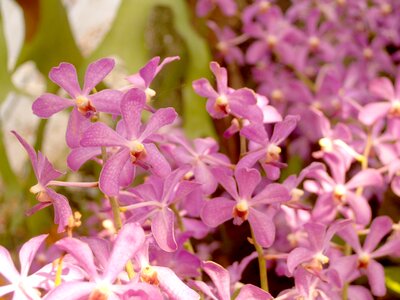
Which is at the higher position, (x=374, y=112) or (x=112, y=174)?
(x=112, y=174)

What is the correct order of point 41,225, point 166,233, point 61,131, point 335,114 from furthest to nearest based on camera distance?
point 61,131
point 41,225
point 335,114
point 166,233

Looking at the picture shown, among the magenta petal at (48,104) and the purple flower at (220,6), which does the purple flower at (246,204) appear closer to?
the magenta petal at (48,104)

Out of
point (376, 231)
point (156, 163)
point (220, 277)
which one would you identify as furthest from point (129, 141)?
point (376, 231)

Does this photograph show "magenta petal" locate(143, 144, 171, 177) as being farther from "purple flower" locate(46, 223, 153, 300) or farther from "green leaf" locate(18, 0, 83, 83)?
"green leaf" locate(18, 0, 83, 83)

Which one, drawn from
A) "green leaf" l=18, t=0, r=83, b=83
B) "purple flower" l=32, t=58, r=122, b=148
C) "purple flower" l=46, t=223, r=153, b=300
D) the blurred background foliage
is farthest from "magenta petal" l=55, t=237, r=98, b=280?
"green leaf" l=18, t=0, r=83, b=83

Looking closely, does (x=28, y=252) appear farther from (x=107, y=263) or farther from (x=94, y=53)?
(x=94, y=53)

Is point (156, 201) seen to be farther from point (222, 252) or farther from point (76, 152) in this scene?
point (222, 252)

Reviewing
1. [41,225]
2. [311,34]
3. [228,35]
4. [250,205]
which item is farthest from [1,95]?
[250,205]
